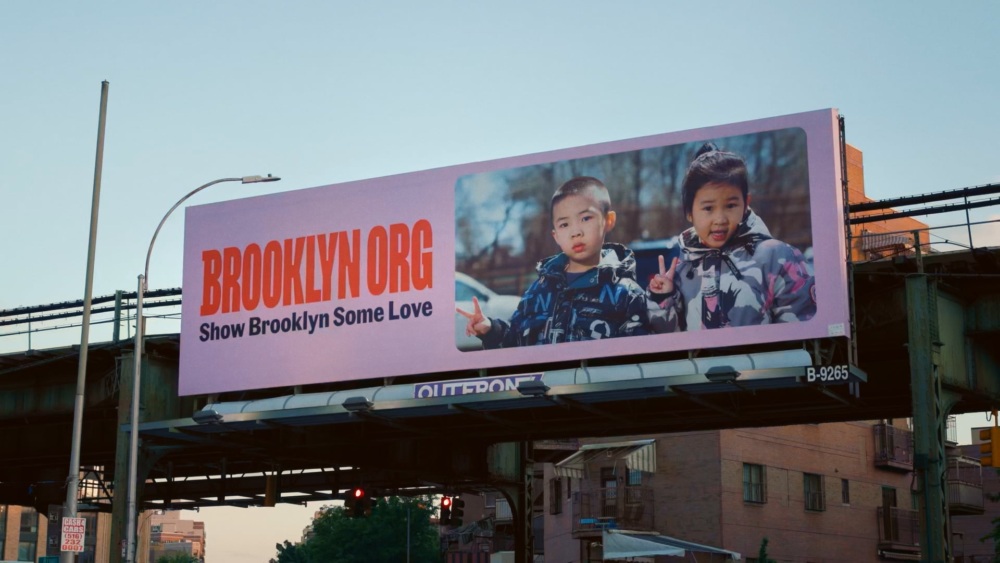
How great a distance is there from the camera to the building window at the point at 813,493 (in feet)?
201

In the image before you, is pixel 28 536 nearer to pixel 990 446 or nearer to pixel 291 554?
pixel 291 554

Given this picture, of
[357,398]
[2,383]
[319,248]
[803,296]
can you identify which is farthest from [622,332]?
[2,383]

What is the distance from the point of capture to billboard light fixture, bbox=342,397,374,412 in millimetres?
32000

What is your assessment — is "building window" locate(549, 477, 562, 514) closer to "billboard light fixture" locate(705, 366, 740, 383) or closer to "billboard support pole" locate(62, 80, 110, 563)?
"billboard light fixture" locate(705, 366, 740, 383)

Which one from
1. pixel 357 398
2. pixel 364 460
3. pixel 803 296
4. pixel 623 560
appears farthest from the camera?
pixel 623 560

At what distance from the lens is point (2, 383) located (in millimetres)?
41125

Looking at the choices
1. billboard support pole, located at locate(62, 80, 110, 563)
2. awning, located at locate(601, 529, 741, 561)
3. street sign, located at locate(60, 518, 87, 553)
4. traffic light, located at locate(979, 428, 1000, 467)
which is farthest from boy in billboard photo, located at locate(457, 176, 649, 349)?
awning, located at locate(601, 529, 741, 561)

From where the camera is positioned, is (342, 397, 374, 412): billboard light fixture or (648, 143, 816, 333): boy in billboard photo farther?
(342, 397, 374, 412): billboard light fixture

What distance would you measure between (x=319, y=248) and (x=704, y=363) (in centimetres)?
1180

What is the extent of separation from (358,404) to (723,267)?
9.66m

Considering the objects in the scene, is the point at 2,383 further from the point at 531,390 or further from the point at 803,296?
the point at 803,296

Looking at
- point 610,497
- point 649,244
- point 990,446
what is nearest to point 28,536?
point 610,497

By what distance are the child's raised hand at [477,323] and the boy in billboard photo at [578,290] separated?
0.03 metres

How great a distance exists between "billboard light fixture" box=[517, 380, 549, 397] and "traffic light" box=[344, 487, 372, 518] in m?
14.4
